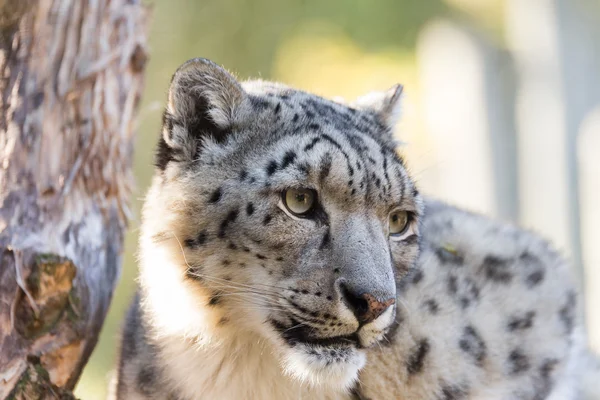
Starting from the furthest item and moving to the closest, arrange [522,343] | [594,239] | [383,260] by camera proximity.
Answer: [594,239], [522,343], [383,260]

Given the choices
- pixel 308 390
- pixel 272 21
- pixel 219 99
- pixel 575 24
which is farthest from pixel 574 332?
pixel 272 21

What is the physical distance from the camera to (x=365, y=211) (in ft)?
10.1

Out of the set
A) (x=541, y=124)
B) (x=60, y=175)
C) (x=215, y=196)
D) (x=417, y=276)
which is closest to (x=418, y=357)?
(x=417, y=276)

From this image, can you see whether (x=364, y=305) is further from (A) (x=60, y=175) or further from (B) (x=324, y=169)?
(A) (x=60, y=175)

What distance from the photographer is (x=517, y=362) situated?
12.0ft

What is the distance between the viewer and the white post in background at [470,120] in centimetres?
984

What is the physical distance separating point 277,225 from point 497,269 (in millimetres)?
1398

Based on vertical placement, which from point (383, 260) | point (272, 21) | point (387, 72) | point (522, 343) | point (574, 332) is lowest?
point (383, 260)

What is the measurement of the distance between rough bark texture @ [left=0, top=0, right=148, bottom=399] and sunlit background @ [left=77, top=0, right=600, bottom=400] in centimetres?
261

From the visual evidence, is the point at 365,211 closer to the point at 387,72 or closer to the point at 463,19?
the point at 463,19

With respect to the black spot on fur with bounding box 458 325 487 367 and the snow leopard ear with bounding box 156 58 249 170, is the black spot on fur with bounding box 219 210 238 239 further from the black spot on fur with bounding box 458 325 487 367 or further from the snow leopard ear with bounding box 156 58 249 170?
the black spot on fur with bounding box 458 325 487 367

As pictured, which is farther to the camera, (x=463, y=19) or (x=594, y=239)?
(x=463, y=19)

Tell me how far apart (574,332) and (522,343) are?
555 mm

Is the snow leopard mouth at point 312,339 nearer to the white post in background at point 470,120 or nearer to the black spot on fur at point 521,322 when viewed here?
the black spot on fur at point 521,322
